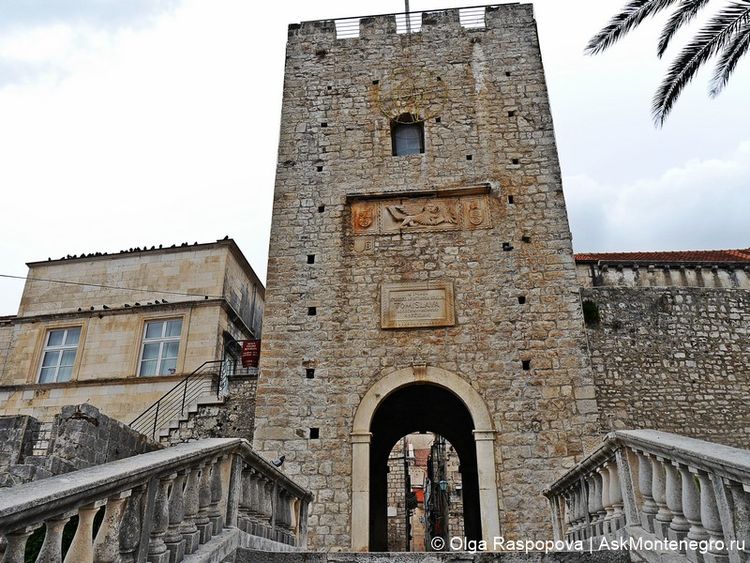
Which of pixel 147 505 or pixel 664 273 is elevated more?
pixel 664 273

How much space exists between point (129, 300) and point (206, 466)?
1277 cm

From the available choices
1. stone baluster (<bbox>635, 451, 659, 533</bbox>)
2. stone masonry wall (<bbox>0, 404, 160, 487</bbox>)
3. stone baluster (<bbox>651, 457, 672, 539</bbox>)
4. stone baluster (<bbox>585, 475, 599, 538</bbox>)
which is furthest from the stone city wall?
stone baluster (<bbox>651, 457, 672, 539</bbox>)

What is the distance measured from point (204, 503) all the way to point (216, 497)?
7.1 inches

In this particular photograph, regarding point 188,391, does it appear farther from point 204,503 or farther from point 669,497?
point 669,497

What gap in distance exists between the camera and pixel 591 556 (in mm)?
3934

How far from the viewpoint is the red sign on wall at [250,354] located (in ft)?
42.4

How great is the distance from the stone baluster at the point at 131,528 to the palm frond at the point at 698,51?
7.14 m

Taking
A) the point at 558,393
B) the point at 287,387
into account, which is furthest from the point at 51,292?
the point at 558,393

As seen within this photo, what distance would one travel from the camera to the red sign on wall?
509 inches

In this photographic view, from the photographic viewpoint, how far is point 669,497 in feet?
11.5

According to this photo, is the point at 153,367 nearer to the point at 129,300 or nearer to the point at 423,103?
the point at 129,300

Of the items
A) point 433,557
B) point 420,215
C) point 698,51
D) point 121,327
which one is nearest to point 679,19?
point 698,51

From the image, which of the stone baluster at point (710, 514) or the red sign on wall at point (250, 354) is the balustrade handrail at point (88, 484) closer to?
the stone baluster at point (710, 514)

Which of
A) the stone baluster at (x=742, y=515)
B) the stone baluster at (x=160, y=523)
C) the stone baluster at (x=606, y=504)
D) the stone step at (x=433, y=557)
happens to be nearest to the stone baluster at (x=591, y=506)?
the stone baluster at (x=606, y=504)
